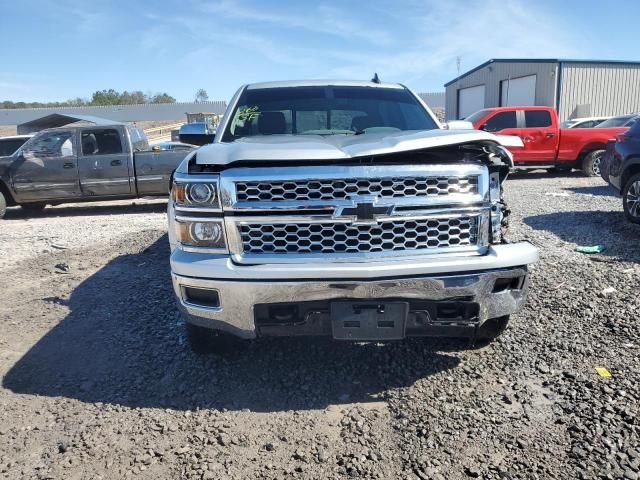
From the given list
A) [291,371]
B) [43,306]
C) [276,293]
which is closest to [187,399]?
[291,371]

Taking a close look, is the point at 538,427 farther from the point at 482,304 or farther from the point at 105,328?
the point at 105,328

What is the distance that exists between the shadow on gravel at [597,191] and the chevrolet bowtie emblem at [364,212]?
28.6ft

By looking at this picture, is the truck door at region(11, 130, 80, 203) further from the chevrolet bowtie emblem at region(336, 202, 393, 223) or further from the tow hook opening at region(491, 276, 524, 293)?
the tow hook opening at region(491, 276, 524, 293)

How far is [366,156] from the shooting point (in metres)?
2.65

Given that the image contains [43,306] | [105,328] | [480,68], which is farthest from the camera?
[480,68]

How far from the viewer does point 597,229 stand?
6.67 m

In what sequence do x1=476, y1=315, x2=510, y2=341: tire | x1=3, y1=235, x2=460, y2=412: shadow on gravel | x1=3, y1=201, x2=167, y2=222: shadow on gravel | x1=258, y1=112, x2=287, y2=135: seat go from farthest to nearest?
x1=3, y1=201, x2=167, y2=222: shadow on gravel → x1=258, y1=112, x2=287, y2=135: seat → x1=476, y1=315, x2=510, y2=341: tire → x1=3, y1=235, x2=460, y2=412: shadow on gravel

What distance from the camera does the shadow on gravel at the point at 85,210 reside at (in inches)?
391

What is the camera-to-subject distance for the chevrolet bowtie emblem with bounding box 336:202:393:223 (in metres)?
2.62

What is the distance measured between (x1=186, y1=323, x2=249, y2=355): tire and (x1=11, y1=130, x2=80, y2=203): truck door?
7.57 meters

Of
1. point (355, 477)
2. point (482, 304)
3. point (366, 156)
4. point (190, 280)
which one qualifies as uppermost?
point (366, 156)

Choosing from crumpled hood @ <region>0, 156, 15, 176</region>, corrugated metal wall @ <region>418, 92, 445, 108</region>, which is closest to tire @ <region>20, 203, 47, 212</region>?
crumpled hood @ <region>0, 156, 15, 176</region>

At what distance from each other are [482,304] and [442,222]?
500 mm

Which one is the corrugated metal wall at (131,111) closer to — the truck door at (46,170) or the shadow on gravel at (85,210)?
the shadow on gravel at (85,210)
